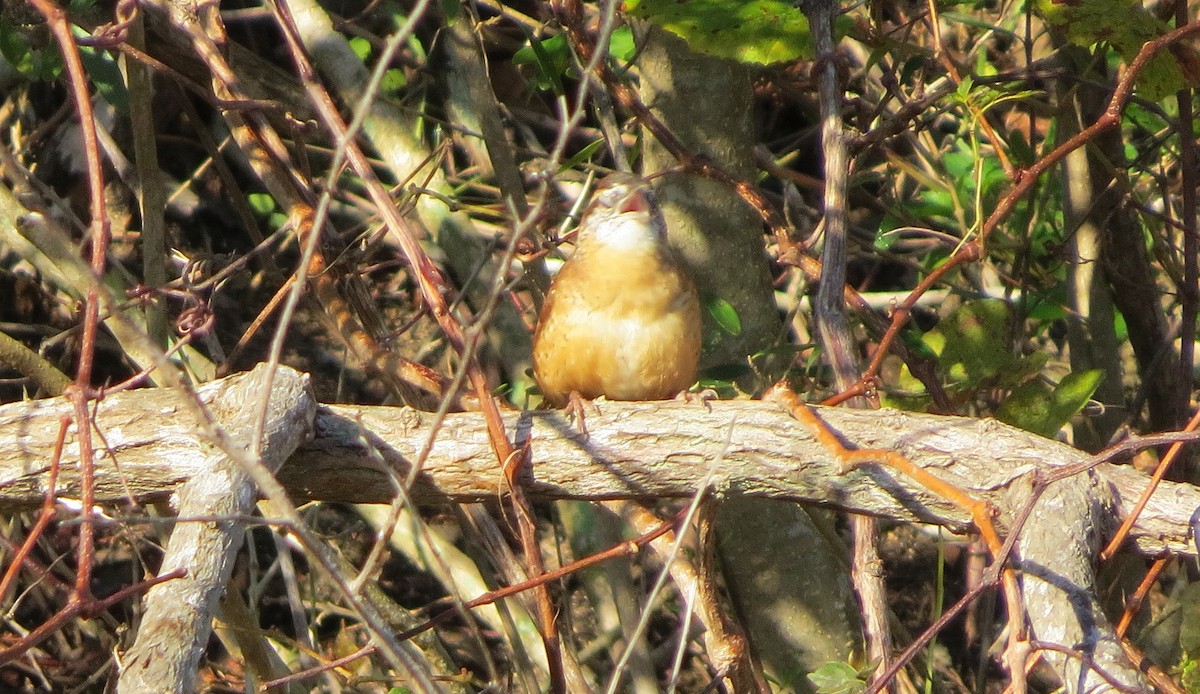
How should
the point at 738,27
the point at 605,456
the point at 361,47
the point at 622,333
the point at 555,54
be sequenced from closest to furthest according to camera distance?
the point at 605,456 < the point at 738,27 < the point at 622,333 < the point at 555,54 < the point at 361,47

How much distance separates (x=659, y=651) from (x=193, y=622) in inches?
113

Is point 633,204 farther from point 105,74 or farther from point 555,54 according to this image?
point 105,74

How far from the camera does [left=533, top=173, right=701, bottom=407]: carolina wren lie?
3104mm

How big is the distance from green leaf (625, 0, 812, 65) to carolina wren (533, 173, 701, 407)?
0.53 meters

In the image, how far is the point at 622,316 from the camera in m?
3.14

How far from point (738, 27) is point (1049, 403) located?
1.14 meters

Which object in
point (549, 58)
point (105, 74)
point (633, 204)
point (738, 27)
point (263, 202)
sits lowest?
point (263, 202)

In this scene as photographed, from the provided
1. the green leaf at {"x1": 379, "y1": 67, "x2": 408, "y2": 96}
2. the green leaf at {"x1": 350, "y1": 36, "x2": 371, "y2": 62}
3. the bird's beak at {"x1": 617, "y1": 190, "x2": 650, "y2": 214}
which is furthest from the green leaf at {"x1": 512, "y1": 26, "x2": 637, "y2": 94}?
the green leaf at {"x1": 379, "y1": 67, "x2": 408, "y2": 96}

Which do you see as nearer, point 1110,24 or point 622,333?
point 1110,24

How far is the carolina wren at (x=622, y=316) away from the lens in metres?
3.10

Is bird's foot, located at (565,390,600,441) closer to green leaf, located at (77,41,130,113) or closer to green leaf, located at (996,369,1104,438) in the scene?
green leaf, located at (996,369,1104,438)

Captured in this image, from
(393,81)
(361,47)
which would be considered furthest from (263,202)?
(361,47)

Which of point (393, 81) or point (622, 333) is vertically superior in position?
point (393, 81)

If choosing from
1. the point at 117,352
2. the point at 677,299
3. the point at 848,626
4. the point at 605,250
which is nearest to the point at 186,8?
the point at 605,250
